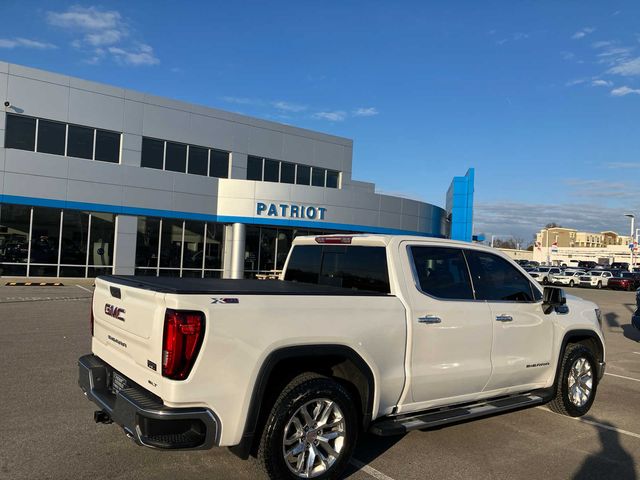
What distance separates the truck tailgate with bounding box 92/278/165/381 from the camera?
339cm

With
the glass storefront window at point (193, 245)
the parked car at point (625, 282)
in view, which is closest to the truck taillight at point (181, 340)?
the glass storefront window at point (193, 245)

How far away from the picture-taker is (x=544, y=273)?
43094 millimetres

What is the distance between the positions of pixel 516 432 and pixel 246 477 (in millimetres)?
2798

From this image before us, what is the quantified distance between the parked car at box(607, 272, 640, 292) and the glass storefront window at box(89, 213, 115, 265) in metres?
35.1

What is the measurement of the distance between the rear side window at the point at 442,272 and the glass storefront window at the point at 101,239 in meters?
21.0

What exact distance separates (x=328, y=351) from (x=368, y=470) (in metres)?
1.13

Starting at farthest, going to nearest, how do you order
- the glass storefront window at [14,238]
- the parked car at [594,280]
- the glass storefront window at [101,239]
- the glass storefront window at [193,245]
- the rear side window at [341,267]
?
the parked car at [594,280], the glass storefront window at [193,245], the glass storefront window at [101,239], the glass storefront window at [14,238], the rear side window at [341,267]

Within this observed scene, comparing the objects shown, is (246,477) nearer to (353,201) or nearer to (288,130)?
(353,201)

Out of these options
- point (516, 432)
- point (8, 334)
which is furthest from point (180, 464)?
point (8, 334)

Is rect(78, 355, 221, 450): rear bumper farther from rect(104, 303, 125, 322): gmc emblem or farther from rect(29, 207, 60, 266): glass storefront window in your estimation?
rect(29, 207, 60, 266): glass storefront window

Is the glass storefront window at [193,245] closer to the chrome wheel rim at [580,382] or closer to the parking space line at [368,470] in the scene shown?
the chrome wheel rim at [580,382]

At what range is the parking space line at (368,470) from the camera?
404cm

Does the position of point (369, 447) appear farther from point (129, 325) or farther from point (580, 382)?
point (580, 382)

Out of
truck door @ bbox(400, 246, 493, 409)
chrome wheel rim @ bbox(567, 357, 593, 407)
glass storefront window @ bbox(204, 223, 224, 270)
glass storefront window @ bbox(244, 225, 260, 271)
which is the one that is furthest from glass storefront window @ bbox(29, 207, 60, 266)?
chrome wheel rim @ bbox(567, 357, 593, 407)
